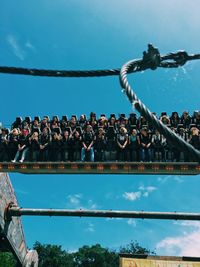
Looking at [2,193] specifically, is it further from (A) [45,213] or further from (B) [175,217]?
(B) [175,217]

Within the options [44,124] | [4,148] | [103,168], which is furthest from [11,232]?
[103,168]

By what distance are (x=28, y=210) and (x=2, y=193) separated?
1.15 metres

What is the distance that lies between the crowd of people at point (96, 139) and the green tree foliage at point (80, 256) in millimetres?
64993

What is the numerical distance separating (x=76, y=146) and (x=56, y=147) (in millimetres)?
685

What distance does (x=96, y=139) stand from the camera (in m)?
Result: 14.2

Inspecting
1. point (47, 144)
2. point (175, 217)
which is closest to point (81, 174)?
point (47, 144)

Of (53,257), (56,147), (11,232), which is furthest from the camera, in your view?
(53,257)

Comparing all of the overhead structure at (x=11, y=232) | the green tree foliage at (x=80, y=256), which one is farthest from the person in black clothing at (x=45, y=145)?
the green tree foliage at (x=80, y=256)

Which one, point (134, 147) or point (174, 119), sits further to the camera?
point (174, 119)

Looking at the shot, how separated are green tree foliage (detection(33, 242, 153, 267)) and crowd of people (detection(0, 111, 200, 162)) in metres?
→ 65.0

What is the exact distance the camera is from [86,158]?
46.6ft

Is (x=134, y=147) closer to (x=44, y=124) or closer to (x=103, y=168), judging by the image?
(x=103, y=168)

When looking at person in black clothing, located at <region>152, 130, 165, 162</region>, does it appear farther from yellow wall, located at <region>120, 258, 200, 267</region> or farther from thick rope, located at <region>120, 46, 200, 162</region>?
thick rope, located at <region>120, 46, 200, 162</region>

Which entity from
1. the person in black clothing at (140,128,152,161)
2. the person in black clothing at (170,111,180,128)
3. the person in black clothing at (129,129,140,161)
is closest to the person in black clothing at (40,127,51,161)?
the person in black clothing at (129,129,140,161)
